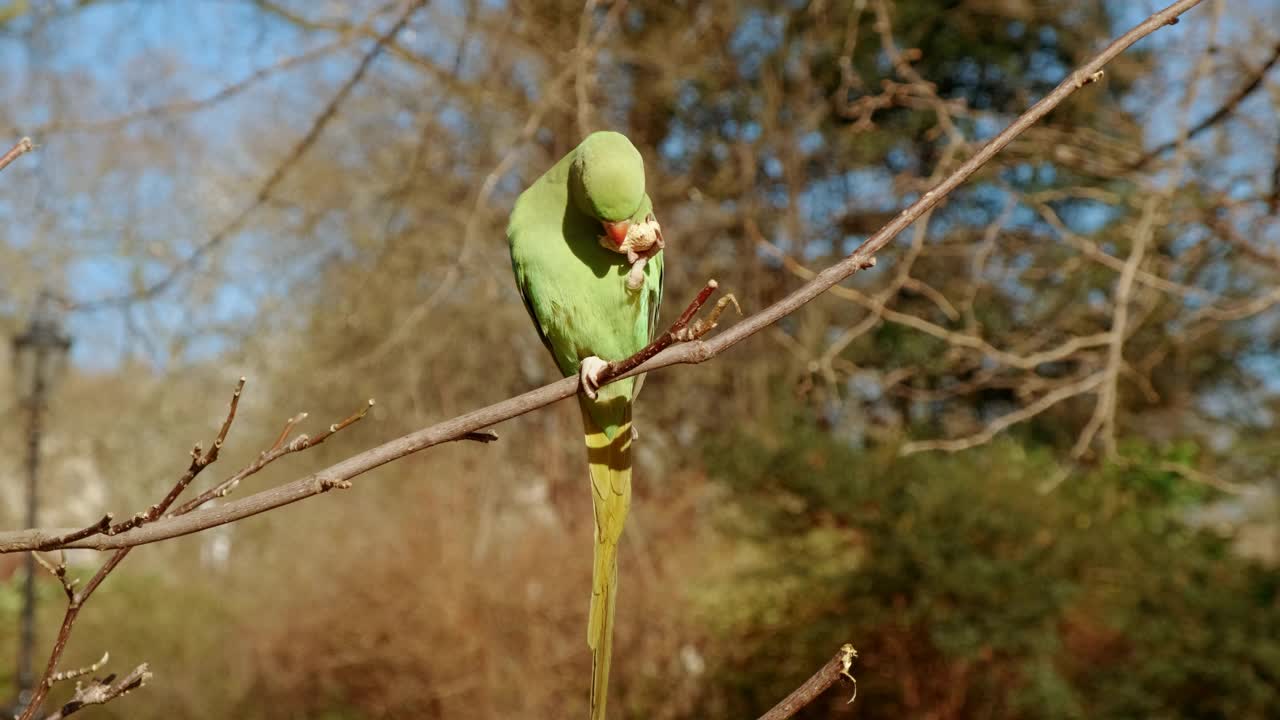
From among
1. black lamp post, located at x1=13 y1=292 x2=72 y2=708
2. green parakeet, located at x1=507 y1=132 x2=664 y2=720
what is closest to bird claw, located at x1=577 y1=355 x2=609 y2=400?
green parakeet, located at x1=507 y1=132 x2=664 y2=720

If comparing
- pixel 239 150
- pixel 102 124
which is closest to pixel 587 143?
pixel 102 124

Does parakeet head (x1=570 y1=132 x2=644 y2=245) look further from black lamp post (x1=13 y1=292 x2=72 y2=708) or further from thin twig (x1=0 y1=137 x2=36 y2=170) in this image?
black lamp post (x1=13 y1=292 x2=72 y2=708)

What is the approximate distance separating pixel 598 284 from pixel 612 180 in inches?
9.4

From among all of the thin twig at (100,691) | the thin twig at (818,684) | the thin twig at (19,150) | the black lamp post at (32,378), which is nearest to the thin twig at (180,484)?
the thin twig at (100,691)

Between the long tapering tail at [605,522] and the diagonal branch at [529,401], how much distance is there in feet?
0.46

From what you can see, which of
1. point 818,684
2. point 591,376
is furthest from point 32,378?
point 818,684

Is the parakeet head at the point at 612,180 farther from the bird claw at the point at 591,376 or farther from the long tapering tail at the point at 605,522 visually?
the long tapering tail at the point at 605,522

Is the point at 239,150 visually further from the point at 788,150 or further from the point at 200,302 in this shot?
the point at 788,150

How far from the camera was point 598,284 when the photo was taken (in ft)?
3.43

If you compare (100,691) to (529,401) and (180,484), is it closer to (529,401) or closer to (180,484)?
(180,484)

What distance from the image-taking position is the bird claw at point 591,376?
0.91 meters

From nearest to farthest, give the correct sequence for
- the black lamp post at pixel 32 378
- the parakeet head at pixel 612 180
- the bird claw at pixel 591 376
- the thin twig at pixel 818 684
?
1. the thin twig at pixel 818 684
2. the parakeet head at pixel 612 180
3. the bird claw at pixel 591 376
4. the black lamp post at pixel 32 378

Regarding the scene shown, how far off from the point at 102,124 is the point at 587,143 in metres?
1.88

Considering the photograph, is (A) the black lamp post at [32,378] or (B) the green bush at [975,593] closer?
(B) the green bush at [975,593]
